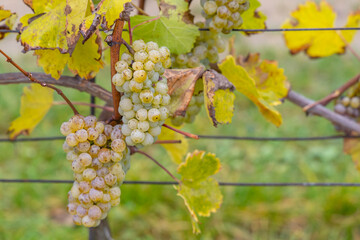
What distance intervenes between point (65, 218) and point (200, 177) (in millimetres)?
1171

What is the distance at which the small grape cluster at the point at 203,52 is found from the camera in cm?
70

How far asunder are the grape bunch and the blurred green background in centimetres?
98

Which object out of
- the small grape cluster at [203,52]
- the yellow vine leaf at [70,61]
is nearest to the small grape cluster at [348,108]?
the small grape cluster at [203,52]

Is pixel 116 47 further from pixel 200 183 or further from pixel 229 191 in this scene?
pixel 229 191

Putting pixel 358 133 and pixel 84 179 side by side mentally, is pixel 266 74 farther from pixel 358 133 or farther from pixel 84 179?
pixel 84 179

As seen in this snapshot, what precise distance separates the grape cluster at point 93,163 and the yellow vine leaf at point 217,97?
128mm

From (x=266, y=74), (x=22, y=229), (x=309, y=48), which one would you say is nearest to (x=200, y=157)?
(x=266, y=74)

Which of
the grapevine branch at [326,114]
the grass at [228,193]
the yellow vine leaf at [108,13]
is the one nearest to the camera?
the yellow vine leaf at [108,13]

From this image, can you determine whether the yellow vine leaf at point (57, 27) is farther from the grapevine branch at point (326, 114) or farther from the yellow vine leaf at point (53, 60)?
the grapevine branch at point (326, 114)

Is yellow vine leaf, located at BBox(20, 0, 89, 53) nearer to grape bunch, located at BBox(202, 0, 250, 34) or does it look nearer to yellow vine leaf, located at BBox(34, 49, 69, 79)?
yellow vine leaf, located at BBox(34, 49, 69, 79)

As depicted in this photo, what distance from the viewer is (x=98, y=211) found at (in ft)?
1.96

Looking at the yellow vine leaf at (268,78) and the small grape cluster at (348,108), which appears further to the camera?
the small grape cluster at (348,108)

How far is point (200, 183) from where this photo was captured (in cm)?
75

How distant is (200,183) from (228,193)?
104 cm
